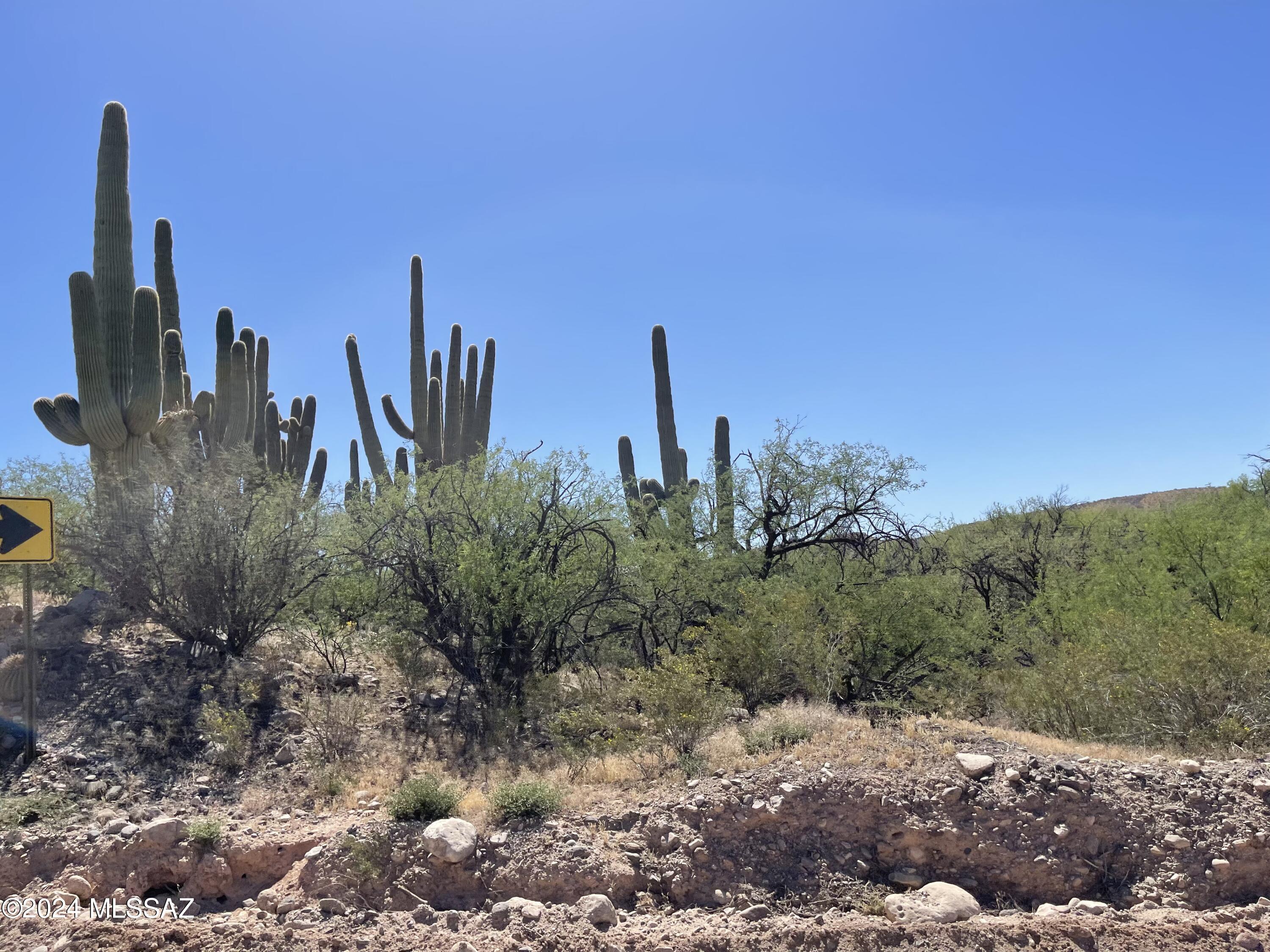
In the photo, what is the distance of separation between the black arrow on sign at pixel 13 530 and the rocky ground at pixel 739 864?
2513 millimetres

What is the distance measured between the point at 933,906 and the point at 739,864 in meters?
1.49

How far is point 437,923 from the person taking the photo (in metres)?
6.20

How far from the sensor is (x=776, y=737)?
8.66 m

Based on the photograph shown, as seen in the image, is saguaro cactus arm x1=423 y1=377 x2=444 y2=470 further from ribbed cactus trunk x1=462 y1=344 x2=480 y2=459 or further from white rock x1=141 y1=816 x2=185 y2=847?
white rock x1=141 y1=816 x2=185 y2=847

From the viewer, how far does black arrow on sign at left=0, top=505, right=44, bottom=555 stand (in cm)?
858

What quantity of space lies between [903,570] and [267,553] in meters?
11.1

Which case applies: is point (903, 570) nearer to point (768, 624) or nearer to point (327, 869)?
point (768, 624)

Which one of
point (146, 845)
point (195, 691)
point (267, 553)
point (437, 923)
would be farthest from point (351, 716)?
point (437, 923)

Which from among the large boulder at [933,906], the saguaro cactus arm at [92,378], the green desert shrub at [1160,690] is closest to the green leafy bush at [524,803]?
the large boulder at [933,906]

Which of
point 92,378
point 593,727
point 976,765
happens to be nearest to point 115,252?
point 92,378

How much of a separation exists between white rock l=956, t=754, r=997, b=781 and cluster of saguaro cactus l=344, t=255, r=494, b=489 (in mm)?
14947

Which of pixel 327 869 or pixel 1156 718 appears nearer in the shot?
pixel 327 869

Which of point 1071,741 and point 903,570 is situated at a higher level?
point 903,570

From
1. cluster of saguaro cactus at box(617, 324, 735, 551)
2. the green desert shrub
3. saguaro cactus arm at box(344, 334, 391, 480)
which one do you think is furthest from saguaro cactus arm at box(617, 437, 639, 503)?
the green desert shrub
